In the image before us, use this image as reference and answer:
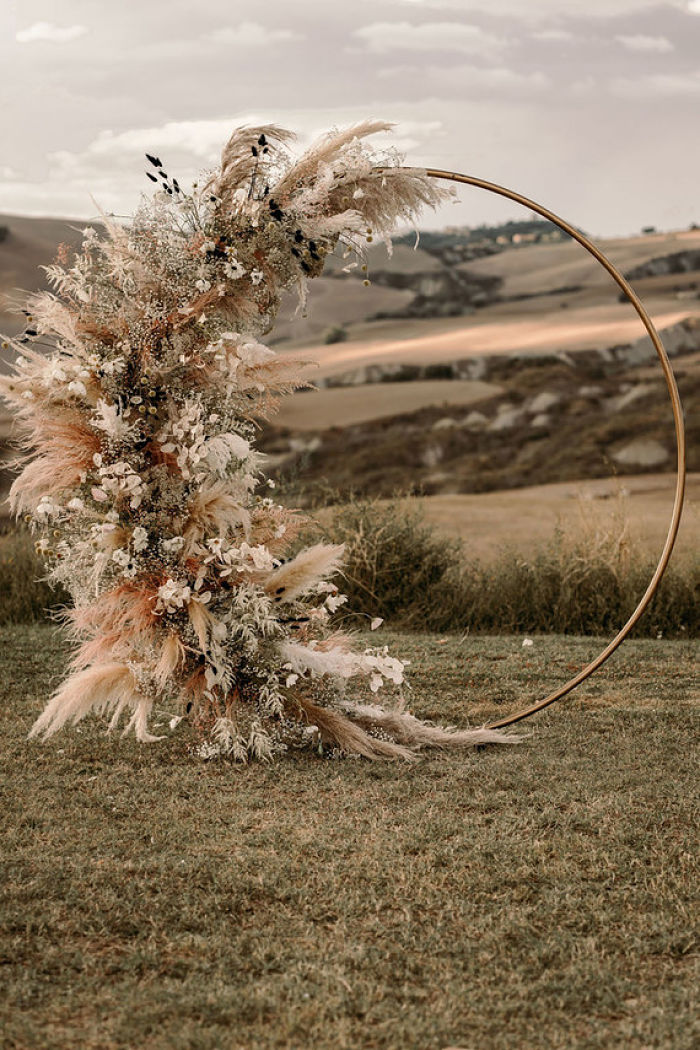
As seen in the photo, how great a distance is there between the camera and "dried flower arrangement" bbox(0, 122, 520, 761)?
460cm

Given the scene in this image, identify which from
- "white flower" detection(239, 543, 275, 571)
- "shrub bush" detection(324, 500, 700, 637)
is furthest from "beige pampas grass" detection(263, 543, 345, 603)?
"shrub bush" detection(324, 500, 700, 637)

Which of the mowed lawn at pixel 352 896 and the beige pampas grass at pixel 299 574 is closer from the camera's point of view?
the mowed lawn at pixel 352 896

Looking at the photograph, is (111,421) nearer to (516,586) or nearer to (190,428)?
(190,428)

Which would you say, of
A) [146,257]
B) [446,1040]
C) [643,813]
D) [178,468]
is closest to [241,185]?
[146,257]

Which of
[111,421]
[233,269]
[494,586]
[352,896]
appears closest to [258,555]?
[111,421]

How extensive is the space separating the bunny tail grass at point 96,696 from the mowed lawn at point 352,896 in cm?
25

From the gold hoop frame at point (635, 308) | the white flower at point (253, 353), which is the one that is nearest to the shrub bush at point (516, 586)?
the gold hoop frame at point (635, 308)

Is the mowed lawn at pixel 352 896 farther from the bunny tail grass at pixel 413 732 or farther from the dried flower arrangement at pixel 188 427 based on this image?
the dried flower arrangement at pixel 188 427

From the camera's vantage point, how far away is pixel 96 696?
4.64 m

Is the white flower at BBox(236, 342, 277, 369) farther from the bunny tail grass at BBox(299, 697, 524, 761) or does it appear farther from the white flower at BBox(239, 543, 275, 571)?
the bunny tail grass at BBox(299, 697, 524, 761)

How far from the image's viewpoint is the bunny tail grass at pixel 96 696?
4578 mm

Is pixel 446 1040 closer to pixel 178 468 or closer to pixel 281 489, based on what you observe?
pixel 178 468

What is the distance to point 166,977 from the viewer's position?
114 inches

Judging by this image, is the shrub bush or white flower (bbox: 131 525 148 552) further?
the shrub bush
